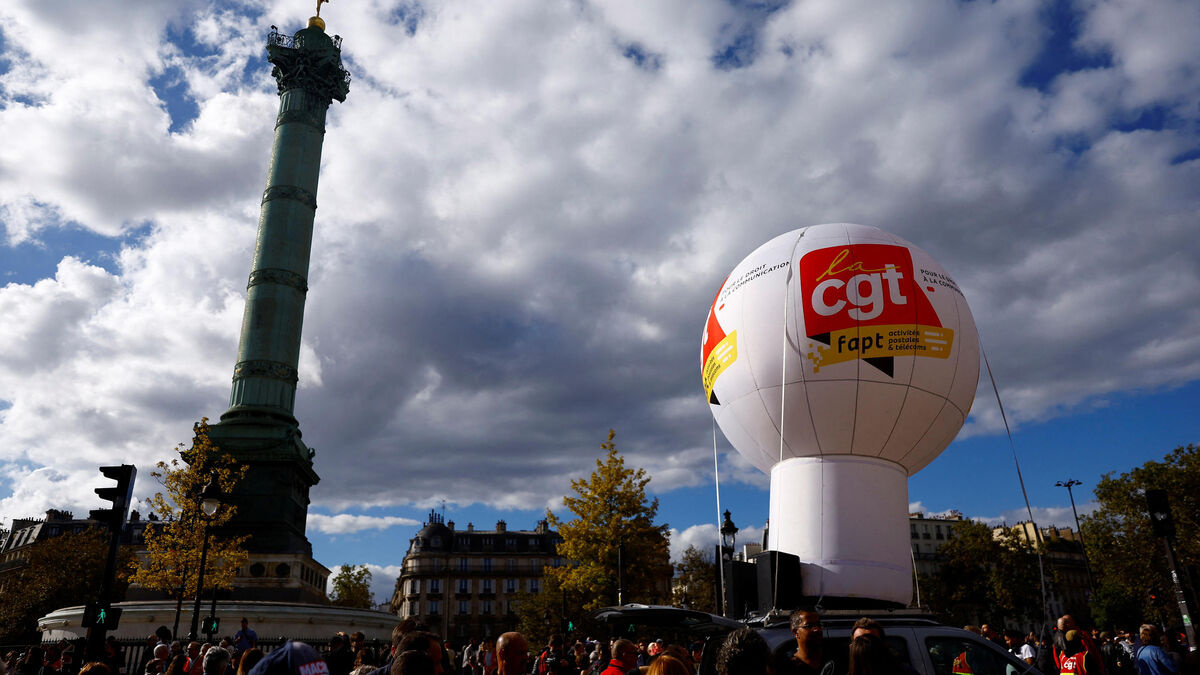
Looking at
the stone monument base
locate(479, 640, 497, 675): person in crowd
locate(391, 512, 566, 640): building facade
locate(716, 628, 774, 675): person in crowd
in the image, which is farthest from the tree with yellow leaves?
locate(391, 512, 566, 640): building facade

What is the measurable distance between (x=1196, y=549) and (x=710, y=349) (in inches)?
1557

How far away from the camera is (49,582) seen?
52.3 meters

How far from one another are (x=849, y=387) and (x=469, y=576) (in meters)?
84.9

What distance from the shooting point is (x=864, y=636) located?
494cm

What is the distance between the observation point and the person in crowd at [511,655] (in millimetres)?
5586

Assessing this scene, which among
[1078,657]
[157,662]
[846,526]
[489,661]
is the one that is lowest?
[489,661]

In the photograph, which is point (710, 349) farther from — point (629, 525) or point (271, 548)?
point (271, 548)

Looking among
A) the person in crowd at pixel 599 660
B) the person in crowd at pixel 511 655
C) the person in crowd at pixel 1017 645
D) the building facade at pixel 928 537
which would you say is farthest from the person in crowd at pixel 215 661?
the building facade at pixel 928 537

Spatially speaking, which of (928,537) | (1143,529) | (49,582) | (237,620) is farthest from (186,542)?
(928,537)

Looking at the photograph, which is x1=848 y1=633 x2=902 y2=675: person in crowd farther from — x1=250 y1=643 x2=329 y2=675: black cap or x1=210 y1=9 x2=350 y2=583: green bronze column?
x1=210 y1=9 x2=350 y2=583: green bronze column

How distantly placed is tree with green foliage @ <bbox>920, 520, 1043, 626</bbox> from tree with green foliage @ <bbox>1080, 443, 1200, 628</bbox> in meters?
11.0

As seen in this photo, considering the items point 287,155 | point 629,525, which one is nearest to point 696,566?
point 629,525

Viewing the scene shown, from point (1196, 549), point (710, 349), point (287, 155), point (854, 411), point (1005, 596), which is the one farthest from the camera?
point (1005, 596)

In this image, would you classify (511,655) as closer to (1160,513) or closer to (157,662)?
(157,662)
